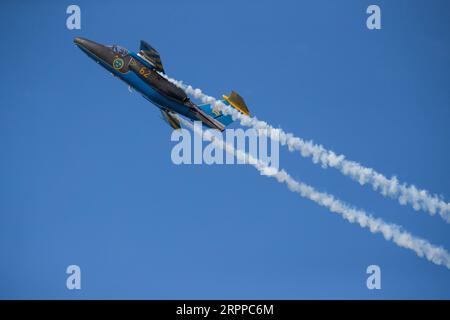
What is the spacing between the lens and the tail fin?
66000mm

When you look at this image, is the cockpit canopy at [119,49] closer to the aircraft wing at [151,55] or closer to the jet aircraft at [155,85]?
the jet aircraft at [155,85]

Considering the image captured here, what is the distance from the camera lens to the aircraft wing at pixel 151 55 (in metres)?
66.0

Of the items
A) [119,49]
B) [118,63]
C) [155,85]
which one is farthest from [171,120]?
[119,49]

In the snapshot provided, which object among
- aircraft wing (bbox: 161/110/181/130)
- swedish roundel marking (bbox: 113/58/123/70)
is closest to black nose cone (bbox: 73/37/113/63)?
swedish roundel marking (bbox: 113/58/123/70)

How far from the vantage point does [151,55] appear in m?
66.2

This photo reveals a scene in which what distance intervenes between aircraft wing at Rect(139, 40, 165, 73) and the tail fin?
401cm

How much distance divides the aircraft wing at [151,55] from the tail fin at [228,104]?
4.01 m

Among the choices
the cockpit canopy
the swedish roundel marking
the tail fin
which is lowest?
the tail fin

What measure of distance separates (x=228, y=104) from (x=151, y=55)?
20.7ft

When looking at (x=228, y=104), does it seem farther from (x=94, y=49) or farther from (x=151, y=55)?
(x=94, y=49)

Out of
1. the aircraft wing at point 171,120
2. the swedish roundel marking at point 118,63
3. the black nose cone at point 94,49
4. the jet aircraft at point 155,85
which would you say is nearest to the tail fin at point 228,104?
the jet aircraft at point 155,85

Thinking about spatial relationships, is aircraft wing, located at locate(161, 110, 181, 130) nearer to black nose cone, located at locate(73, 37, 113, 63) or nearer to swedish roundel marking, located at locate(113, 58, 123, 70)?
swedish roundel marking, located at locate(113, 58, 123, 70)

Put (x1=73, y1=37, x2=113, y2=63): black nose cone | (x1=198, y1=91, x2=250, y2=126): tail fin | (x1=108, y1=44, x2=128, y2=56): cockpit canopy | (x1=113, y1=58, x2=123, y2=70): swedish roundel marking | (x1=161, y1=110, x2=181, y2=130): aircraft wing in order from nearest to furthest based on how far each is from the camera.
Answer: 1. (x1=198, y1=91, x2=250, y2=126): tail fin
2. (x1=113, y1=58, x2=123, y2=70): swedish roundel marking
3. (x1=108, y1=44, x2=128, y2=56): cockpit canopy
4. (x1=73, y1=37, x2=113, y2=63): black nose cone
5. (x1=161, y1=110, x2=181, y2=130): aircraft wing
